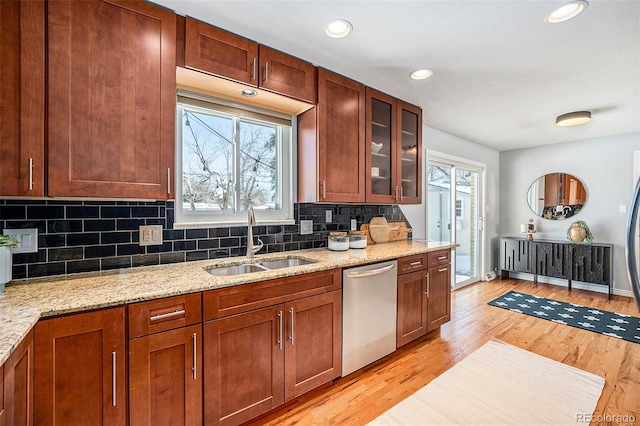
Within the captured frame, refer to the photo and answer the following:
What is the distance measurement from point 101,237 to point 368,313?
1805 mm

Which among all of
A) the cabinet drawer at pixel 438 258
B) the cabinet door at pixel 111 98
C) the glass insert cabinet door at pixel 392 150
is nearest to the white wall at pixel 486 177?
the glass insert cabinet door at pixel 392 150

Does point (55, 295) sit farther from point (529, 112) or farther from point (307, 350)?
point (529, 112)

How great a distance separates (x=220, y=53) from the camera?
1.76 metres

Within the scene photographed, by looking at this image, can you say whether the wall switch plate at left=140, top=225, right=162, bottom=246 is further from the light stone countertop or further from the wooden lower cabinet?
the wooden lower cabinet

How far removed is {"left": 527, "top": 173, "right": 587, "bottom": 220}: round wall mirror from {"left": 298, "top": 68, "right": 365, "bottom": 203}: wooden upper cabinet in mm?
4128

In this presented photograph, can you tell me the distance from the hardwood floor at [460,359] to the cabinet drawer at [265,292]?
72 cm

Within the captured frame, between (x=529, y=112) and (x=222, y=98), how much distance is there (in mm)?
3282

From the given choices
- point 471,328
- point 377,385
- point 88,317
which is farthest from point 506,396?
point 88,317

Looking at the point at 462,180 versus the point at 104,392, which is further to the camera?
the point at 462,180

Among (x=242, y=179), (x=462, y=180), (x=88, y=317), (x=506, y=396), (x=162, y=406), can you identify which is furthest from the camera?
(x=462, y=180)

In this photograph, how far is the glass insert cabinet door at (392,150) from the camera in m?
2.65

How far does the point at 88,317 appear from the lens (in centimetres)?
116

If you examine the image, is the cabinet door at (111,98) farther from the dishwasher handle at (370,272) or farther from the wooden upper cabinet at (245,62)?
the dishwasher handle at (370,272)

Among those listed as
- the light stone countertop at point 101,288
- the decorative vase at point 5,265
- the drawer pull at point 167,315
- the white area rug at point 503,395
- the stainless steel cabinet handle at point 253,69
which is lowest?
the white area rug at point 503,395
